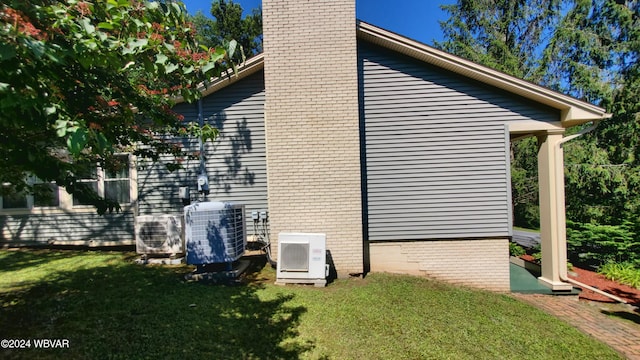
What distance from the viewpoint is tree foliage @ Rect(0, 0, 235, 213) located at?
154 cm

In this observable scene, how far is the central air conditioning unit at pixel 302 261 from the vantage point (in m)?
4.85

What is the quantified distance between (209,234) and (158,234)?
1.60 meters

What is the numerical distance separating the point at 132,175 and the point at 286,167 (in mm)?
4015

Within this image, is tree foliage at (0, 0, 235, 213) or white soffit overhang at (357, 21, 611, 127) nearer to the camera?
tree foliage at (0, 0, 235, 213)

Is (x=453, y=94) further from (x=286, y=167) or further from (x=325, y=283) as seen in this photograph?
(x=325, y=283)

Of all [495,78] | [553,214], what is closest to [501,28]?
[495,78]

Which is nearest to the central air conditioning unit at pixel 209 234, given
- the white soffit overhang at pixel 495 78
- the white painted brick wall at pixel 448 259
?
the white painted brick wall at pixel 448 259

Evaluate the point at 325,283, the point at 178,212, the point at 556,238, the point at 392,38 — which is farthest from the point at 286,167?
the point at 556,238

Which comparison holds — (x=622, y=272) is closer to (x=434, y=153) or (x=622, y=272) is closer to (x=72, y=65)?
(x=434, y=153)

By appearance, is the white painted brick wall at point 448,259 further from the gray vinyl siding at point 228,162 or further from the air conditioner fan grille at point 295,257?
the gray vinyl siding at point 228,162

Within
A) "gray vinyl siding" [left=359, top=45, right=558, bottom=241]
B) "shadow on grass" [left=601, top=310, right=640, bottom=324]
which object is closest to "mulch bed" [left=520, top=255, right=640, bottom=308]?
"shadow on grass" [left=601, top=310, right=640, bottom=324]

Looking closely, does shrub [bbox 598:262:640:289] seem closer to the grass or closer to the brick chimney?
the grass

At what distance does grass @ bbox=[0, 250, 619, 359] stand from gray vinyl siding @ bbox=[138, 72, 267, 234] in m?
1.81

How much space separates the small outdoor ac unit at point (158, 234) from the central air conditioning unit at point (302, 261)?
2286 millimetres
